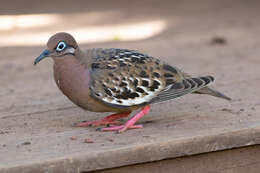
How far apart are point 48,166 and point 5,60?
3331mm

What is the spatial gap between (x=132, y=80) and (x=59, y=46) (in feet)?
1.98

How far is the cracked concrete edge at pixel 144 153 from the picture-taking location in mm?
3377

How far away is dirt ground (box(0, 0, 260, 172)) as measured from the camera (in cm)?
372

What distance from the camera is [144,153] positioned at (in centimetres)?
362

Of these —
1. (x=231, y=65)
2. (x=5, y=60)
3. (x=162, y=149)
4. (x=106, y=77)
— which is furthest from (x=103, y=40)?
(x=162, y=149)

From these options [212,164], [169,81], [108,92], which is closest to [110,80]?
[108,92]

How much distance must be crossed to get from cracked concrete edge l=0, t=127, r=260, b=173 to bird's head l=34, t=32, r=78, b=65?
0.89 m

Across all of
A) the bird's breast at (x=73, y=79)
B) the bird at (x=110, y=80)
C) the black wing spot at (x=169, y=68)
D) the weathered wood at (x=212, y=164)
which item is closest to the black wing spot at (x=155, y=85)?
the bird at (x=110, y=80)

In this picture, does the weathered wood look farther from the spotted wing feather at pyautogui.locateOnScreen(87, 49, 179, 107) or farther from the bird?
the spotted wing feather at pyautogui.locateOnScreen(87, 49, 179, 107)

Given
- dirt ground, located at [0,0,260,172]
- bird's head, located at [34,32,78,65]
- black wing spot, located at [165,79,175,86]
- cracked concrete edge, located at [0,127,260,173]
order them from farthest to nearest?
1. black wing spot, located at [165,79,175,86]
2. bird's head, located at [34,32,78,65]
3. dirt ground, located at [0,0,260,172]
4. cracked concrete edge, located at [0,127,260,173]

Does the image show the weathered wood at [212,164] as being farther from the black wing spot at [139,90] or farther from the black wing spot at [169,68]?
the black wing spot at [169,68]

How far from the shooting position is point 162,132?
392cm

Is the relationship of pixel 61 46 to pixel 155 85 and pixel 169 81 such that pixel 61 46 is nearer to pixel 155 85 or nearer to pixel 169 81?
pixel 155 85

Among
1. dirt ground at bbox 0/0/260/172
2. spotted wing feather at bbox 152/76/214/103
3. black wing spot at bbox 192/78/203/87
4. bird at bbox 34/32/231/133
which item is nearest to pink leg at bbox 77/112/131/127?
bird at bbox 34/32/231/133
